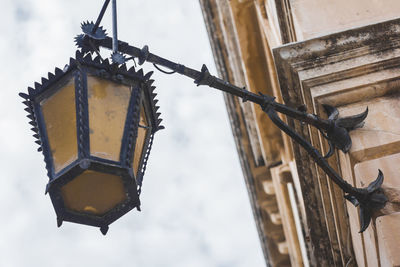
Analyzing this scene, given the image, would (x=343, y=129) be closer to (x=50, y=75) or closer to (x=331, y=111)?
(x=331, y=111)

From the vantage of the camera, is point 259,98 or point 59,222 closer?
point 59,222

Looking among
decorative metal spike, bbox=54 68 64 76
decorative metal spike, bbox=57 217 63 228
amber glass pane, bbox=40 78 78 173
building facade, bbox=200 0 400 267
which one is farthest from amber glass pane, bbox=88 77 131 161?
building facade, bbox=200 0 400 267

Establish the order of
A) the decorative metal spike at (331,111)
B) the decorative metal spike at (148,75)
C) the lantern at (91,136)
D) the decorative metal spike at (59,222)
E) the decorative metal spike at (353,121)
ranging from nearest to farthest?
the lantern at (91,136) < the decorative metal spike at (59,222) < the decorative metal spike at (148,75) < the decorative metal spike at (353,121) < the decorative metal spike at (331,111)

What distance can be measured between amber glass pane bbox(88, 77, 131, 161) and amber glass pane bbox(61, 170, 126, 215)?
0.13 metres

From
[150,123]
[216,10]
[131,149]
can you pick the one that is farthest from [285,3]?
[216,10]

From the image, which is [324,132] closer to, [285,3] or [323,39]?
[323,39]

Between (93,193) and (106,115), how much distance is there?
0.45 m

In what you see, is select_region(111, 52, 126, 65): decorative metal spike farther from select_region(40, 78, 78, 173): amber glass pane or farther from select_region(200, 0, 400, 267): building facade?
select_region(200, 0, 400, 267): building facade

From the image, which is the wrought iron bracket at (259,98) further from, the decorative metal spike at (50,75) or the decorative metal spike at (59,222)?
the decorative metal spike at (59,222)

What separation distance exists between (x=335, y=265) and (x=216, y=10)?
708 centimetres

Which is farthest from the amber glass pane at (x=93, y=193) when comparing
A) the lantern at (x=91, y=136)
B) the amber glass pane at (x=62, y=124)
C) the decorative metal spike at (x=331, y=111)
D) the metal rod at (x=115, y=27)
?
the decorative metal spike at (x=331, y=111)

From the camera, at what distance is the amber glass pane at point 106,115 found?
386 centimetres

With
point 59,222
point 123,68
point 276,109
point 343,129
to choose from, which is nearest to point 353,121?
point 343,129

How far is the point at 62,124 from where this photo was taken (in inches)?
157
